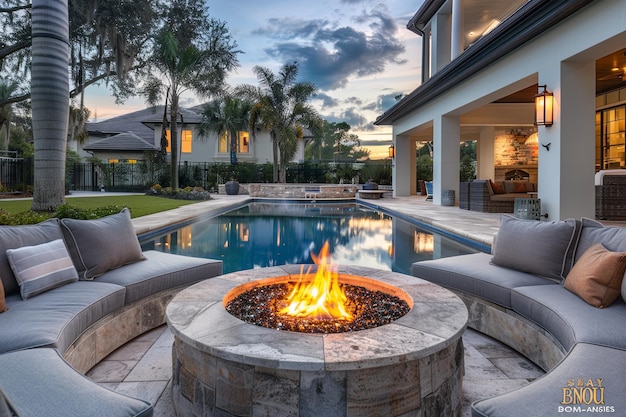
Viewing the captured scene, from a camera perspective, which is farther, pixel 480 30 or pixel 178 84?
pixel 178 84

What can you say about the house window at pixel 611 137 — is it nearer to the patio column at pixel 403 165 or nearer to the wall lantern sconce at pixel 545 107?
the wall lantern sconce at pixel 545 107

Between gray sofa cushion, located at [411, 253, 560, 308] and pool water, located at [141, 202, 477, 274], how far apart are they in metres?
2.01

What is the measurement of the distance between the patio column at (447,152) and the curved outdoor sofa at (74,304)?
10.3 m

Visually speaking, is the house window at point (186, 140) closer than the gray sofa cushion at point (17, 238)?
No

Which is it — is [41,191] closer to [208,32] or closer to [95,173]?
[208,32]

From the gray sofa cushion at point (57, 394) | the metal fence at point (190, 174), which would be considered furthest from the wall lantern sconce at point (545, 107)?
the metal fence at point (190, 174)

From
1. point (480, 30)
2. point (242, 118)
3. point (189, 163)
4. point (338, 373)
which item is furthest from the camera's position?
point (189, 163)

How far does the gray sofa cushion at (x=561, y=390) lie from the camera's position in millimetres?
1336

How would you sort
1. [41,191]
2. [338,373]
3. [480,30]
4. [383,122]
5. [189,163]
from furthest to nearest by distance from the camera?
[189,163] → [383,122] → [480,30] → [41,191] → [338,373]

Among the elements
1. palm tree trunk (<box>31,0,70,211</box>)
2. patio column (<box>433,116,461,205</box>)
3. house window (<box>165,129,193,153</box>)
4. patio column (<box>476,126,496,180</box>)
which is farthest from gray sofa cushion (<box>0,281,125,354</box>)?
house window (<box>165,129,193,153</box>)

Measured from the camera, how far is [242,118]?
22406 millimetres

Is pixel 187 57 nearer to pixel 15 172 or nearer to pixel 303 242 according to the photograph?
pixel 15 172

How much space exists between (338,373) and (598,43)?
261 inches

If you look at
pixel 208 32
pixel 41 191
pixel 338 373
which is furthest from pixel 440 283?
pixel 208 32
